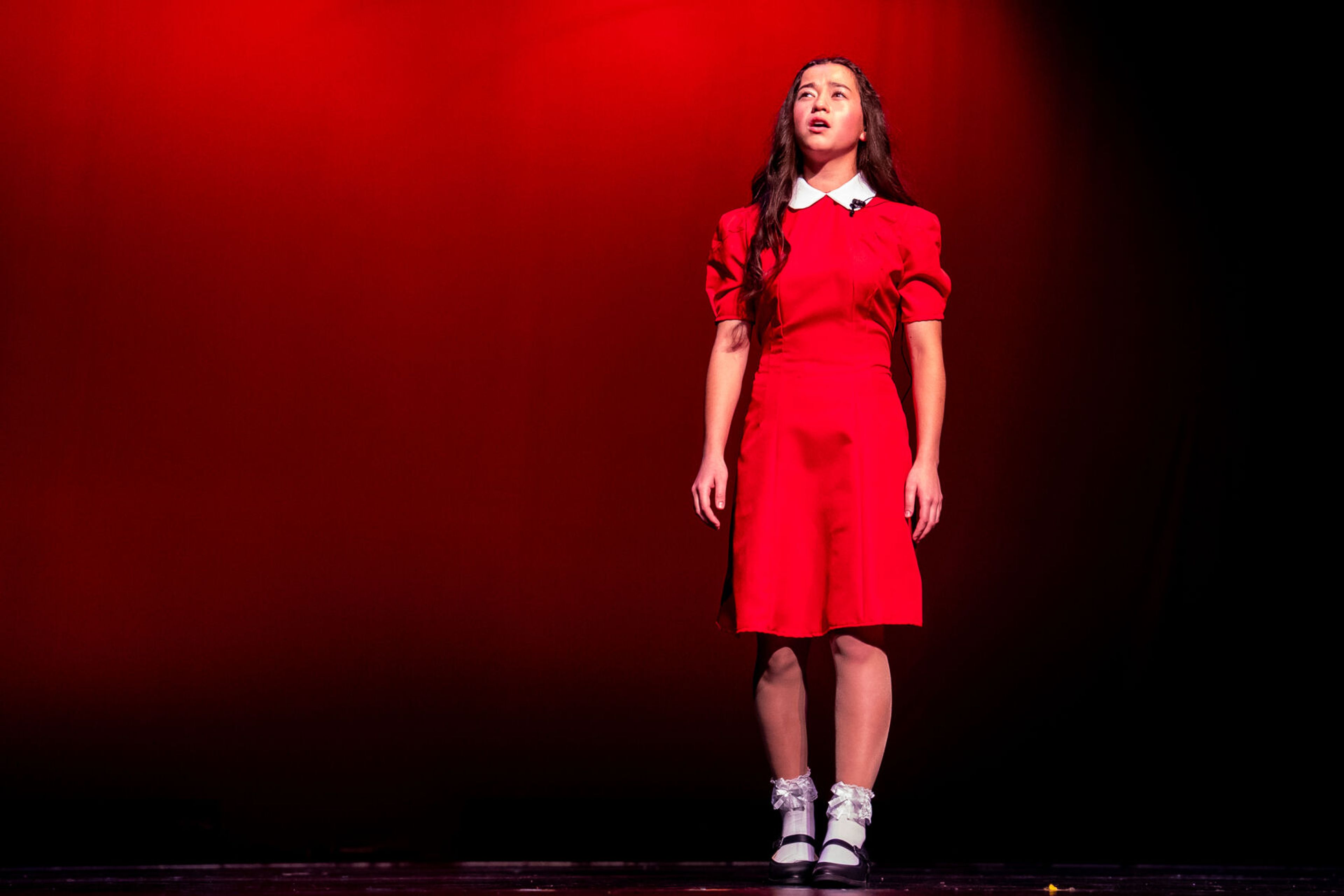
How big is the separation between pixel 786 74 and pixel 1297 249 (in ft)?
4.19

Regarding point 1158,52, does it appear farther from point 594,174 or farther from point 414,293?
point 414,293

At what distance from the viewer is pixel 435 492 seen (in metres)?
2.89

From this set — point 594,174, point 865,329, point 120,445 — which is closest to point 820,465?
point 865,329

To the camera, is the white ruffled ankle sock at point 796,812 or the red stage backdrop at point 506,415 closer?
the white ruffled ankle sock at point 796,812

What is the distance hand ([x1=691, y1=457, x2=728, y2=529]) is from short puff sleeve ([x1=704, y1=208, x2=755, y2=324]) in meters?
0.23

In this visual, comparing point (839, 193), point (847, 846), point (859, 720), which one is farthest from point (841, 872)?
point (839, 193)

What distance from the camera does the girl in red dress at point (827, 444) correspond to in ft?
6.32

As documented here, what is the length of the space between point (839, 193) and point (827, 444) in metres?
0.41

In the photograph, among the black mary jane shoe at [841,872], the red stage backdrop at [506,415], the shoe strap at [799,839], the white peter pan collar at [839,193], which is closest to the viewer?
the black mary jane shoe at [841,872]

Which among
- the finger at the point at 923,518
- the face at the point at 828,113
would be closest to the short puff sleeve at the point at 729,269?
the face at the point at 828,113

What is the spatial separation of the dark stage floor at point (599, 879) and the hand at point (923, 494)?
1.75 feet

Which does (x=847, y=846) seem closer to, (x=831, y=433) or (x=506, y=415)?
(x=831, y=433)

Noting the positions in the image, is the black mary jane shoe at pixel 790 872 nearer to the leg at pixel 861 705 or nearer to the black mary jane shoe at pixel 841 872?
the black mary jane shoe at pixel 841 872

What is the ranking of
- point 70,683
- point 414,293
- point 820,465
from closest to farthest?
point 820,465, point 70,683, point 414,293
